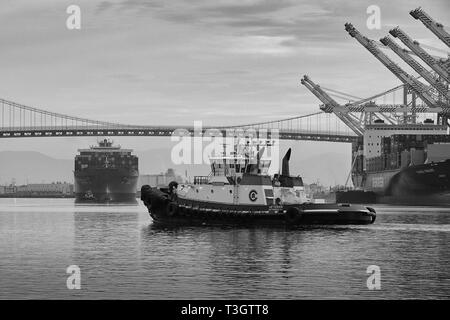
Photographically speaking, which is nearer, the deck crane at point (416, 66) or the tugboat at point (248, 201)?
the tugboat at point (248, 201)

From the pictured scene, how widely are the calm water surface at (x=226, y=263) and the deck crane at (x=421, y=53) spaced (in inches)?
3096

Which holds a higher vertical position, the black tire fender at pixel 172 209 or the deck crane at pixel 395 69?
the deck crane at pixel 395 69

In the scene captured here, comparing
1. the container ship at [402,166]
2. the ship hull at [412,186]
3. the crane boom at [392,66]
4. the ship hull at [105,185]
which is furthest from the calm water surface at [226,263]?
the ship hull at [105,185]

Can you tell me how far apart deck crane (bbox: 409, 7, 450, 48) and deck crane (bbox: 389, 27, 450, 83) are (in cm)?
975

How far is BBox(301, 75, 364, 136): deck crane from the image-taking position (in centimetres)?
16588

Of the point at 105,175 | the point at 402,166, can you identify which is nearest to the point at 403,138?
the point at 402,166

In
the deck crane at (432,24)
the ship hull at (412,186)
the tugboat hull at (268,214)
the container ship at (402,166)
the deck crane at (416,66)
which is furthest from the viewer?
the deck crane at (416,66)

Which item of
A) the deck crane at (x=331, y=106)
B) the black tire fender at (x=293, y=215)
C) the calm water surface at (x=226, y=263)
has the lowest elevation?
the calm water surface at (x=226, y=263)

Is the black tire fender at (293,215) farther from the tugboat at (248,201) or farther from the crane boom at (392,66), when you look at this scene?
the crane boom at (392,66)

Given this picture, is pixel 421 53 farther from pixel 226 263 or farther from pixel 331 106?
pixel 226 263

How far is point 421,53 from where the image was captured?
434 feet

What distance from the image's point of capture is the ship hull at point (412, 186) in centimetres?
12081

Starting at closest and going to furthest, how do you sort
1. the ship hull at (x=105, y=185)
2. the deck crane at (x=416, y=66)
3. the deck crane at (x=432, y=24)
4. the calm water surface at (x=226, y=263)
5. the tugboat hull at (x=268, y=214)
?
1. the calm water surface at (x=226, y=263)
2. the tugboat hull at (x=268, y=214)
3. the deck crane at (x=432, y=24)
4. the deck crane at (x=416, y=66)
5. the ship hull at (x=105, y=185)
